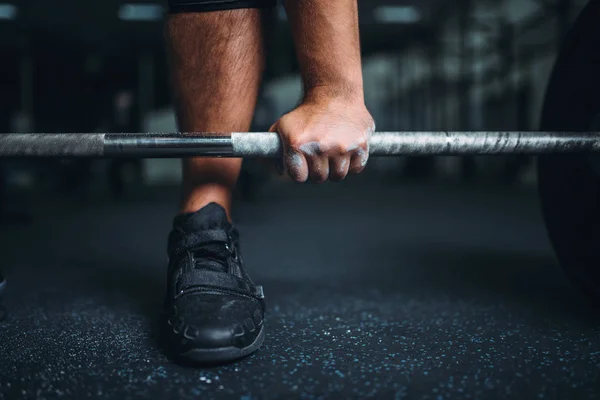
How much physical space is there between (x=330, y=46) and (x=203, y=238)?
0.33 m

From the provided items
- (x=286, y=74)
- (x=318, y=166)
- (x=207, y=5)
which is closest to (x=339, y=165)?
(x=318, y=166)

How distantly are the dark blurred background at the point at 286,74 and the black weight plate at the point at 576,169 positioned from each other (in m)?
2.23

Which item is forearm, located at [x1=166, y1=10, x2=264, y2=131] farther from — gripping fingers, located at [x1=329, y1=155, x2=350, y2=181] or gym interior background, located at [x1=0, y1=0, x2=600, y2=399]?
gripping fingers, located at [x1=329, y1=155, x2=350, y2=181]

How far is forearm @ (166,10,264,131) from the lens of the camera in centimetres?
89

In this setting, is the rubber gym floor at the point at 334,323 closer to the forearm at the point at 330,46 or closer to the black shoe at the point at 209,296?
the black shoe at the point at 209,296

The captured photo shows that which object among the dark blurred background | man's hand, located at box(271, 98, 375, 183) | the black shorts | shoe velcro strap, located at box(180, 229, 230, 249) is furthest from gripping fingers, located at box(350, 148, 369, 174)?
the dark blurred background

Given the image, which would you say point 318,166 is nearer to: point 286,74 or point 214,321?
point 214,321

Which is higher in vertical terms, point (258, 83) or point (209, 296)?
point (258, 83)

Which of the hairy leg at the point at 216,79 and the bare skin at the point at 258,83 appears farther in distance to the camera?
the hairy leg at the point at 216,79

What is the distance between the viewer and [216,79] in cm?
90

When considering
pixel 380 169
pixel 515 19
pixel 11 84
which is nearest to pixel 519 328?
pixel 515 19

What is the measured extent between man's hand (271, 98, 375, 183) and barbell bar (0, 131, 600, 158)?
0.9 inches

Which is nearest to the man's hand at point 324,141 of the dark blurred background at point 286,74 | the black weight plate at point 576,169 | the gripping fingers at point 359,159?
the gripping fingers at point 359,159

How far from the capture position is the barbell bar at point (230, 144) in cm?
73
